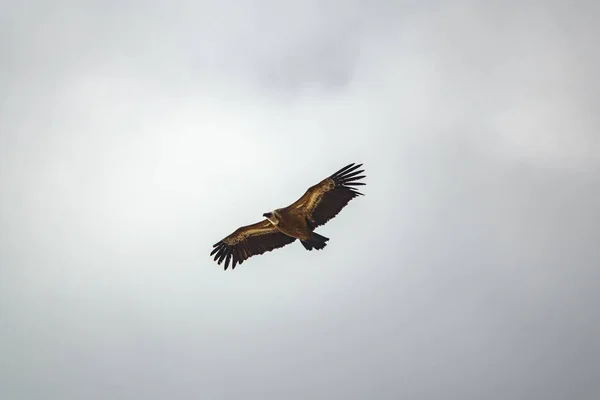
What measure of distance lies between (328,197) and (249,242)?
5.18 meters

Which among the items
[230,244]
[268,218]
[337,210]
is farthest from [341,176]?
[230,244]

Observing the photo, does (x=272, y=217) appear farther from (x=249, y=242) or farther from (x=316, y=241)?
(x=249, y=242)

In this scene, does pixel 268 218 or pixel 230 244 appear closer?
pixel 268 218

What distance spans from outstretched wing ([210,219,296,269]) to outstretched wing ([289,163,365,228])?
249cm

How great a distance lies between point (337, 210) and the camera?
34.3 meters

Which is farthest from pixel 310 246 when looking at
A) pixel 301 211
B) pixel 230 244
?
pixel 230 244

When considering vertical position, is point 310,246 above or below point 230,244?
below

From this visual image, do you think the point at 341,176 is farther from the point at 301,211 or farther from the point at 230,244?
the point at 230,244

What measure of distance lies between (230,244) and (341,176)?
6864 mm

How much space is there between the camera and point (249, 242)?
37344 mm

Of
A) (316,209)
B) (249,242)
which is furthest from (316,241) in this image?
(249,242)

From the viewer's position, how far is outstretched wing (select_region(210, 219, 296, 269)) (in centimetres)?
3672

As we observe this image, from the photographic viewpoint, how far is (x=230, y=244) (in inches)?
1479

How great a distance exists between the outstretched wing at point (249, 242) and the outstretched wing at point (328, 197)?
8.17 ft
